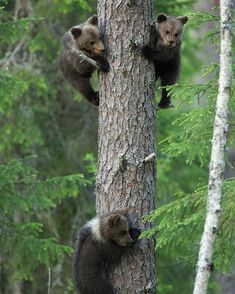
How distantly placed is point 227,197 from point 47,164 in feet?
25.3

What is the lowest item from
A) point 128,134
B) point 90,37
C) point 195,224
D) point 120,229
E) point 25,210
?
point 25,210

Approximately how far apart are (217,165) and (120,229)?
71.5 inches

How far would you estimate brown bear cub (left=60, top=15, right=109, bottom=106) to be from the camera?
7.93 meters

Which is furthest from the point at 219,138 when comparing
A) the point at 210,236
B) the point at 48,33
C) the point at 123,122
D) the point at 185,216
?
the point at 48,33

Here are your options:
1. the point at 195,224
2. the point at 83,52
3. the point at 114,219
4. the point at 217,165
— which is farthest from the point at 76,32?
the point at 217,165

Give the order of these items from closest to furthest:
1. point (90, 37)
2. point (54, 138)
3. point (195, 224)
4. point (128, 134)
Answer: point (195, 224)
point (128, 134)
point (90, 37)
point (54, 138)

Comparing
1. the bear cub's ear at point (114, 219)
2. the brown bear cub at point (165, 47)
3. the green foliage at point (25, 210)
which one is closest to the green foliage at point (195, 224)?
the bear cub's ear at point (114, 219)

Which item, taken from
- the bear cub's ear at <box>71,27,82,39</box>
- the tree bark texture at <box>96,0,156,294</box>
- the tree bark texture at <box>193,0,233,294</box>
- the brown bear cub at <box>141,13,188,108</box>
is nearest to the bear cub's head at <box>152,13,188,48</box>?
the brown bear cub at <box>141,13,188,108</box>

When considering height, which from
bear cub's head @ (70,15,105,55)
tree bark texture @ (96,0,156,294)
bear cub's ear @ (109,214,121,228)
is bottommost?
bear cub's ear @ (109,214,121,228)

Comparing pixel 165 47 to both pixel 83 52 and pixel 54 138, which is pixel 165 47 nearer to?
pixel 83 52

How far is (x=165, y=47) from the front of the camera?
7980 millimetres

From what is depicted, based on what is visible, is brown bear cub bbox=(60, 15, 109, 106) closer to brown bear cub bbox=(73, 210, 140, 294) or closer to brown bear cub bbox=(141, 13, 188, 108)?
brown bear cub bbox=(141, 13, 188, 108)

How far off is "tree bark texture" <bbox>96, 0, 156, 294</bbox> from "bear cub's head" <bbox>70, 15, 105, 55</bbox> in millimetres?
123

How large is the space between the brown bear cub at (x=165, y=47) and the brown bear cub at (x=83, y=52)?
1.62 ft
